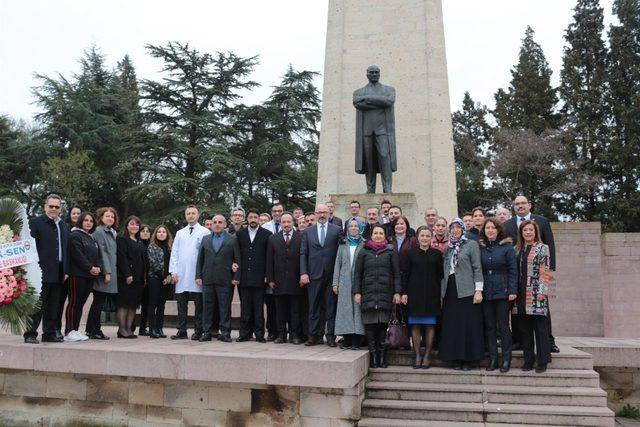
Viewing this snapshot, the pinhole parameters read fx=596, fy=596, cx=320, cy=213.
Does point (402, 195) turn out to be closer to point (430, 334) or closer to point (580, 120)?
point (430, 334)

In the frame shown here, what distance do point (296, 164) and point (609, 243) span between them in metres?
14.7

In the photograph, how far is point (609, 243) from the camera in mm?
12594

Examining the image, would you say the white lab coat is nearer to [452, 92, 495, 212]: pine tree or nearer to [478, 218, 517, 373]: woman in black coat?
[478, 218, 517, 373]: woman in black coat

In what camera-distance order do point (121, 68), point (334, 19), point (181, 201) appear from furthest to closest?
1. point (121, 68)
2. point (181, 201)
3. point (334, 19)

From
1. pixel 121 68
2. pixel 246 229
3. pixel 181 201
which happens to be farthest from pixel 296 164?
pixel 121 68

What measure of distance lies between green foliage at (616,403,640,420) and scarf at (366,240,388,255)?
3617mm

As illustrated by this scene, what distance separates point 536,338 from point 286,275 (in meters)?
2.99

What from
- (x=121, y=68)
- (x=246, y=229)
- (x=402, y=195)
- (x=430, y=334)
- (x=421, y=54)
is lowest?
(x=430, y=334)

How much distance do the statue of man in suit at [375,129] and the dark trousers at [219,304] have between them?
10.8 ft

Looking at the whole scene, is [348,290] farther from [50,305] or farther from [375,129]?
[375,129]

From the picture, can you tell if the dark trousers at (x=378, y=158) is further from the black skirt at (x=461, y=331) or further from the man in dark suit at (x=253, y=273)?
the black skirt at (x=461, y=331)

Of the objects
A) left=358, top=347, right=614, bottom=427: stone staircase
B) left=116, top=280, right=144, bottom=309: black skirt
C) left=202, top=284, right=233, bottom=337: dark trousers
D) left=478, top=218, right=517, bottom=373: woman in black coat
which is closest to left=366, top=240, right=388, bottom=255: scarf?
left=478, top=218, right=517, bottom=373: woman in black coat

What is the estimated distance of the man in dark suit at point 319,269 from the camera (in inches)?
283

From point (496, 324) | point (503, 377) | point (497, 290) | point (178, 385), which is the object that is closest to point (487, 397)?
point (503, 377)
